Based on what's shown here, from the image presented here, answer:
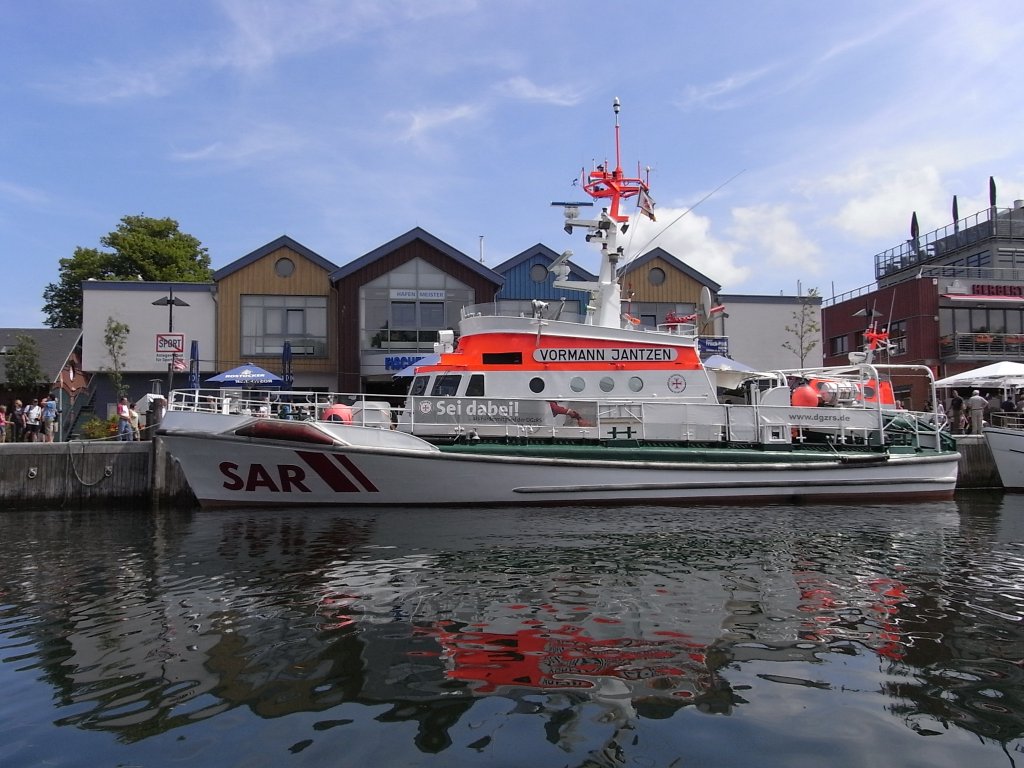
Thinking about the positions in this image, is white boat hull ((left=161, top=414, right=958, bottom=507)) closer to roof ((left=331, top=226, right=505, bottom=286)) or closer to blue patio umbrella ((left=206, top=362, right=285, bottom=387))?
blue patio umbrella ((left=206, top=362, right=285, bottom=387))

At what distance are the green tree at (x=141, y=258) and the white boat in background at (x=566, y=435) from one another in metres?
25.3

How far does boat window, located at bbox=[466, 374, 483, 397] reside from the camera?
12.8 meters

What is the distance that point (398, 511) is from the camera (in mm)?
11305

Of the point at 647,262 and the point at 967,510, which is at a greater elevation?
the point at 647,262

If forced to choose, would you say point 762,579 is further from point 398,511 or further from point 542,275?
point 542,275

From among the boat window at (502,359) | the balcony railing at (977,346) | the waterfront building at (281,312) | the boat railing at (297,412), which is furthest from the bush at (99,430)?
the balcony railing at (977,346)

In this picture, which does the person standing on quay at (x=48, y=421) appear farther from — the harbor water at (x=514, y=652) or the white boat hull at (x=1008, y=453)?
the white boat hull at (x=1008, y=453)

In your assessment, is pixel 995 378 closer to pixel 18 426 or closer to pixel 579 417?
pixel 579 417

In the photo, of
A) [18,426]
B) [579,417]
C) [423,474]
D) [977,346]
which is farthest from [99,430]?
[977,346]

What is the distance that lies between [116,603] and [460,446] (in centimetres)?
635

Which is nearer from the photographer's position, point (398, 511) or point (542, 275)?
point (398, 511)

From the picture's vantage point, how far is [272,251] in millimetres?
25750

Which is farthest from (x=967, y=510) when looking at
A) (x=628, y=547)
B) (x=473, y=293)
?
(x=473, y=293)

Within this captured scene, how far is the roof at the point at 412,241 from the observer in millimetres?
25078
